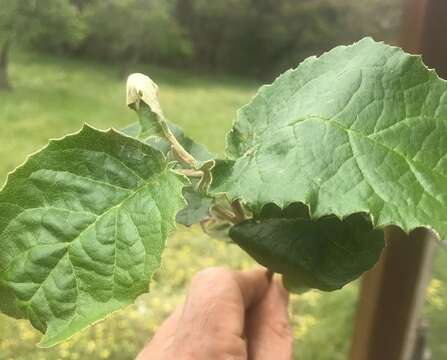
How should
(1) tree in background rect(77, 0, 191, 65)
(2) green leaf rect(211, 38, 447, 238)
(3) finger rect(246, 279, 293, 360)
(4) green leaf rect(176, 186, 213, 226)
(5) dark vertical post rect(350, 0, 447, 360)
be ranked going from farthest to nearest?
(1) tree in background rect(77, 0, 191, 65) → (5) dark vertical post rect(350, 0, 447, 360) → (3) finger rect(246, 279, 293, 360) → (4) green leaf rect(176, 186, 213, 226) → (2) green leaf rect(211, 38, 447, 238)

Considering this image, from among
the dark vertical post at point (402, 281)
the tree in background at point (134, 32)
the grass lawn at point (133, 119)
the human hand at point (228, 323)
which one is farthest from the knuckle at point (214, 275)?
the tree in background at point (134, 32)

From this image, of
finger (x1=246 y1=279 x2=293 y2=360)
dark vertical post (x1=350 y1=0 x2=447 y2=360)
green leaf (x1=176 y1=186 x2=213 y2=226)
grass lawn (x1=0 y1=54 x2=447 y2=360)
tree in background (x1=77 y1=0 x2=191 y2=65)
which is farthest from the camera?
tree in background (x1=77 y1=0 x2=191 y2=65)

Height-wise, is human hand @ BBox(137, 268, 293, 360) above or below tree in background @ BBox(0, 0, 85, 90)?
below

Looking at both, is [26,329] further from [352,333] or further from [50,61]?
[352,333]

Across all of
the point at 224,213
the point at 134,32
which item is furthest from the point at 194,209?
the point at 134,32

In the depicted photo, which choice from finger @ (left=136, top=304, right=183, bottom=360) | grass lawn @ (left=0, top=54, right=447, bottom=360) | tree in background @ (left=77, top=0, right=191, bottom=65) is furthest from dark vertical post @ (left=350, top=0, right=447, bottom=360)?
finger @ (left=136, top=304, right=183, bottom=360)

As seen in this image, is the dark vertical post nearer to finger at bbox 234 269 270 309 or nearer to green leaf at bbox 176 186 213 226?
finger at bbox 234 269 270 309

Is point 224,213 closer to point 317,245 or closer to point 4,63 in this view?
point 317,245
